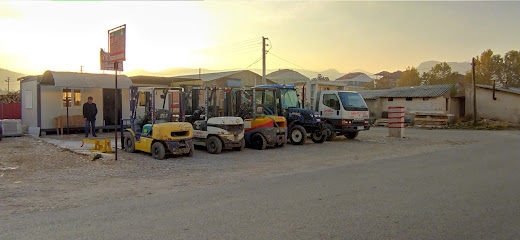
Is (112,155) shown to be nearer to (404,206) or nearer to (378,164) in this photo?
(378,164)

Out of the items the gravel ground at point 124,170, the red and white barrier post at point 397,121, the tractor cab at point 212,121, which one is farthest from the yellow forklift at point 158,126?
the red and white barrier post at point 397,121

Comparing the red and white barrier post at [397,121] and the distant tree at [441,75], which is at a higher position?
the distant tree at [441,75]

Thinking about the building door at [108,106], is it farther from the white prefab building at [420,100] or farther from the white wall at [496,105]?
the white wall at [496,105]

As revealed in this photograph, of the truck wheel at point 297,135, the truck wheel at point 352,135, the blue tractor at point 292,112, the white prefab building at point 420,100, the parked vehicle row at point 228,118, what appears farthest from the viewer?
the white prefab building at point 420,100

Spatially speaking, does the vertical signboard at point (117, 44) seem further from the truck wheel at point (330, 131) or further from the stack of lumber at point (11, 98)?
the stack of lumber at point (11, 98)

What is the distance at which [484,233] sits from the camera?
4949mm

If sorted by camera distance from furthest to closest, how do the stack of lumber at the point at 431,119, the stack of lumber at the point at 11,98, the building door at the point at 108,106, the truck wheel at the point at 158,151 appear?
the stack of lumber at the point at 431,119
the stack of lumber at the point at 11,98
the building door at the point at 108,106
the truck wheel at the point at 158,151

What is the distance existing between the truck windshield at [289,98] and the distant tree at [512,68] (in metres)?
45.9

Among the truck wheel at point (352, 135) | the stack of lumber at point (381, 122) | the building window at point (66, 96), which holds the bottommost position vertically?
the truck wheel at point (352, 135)

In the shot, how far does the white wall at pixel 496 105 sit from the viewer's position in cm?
3046

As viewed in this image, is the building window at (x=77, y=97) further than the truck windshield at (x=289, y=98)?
Yes

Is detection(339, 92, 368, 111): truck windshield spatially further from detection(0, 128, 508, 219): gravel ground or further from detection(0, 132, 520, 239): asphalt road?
detection(0, 132, 520, 239): asphalt road

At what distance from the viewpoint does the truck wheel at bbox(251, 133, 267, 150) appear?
571 inches

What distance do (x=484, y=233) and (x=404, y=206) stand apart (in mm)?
1435
